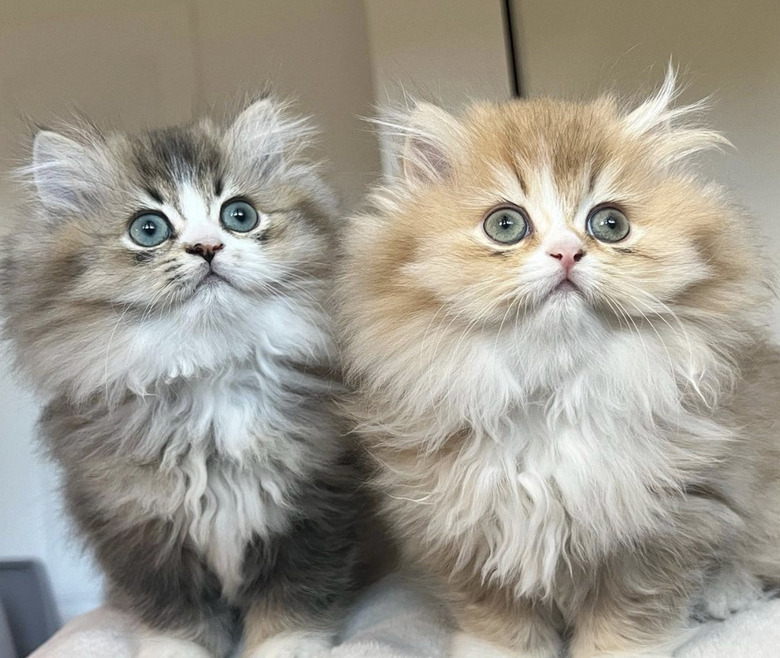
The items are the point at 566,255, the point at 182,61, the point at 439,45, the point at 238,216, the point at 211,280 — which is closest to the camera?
the point at 566,255

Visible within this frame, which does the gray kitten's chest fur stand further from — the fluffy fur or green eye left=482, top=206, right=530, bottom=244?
green eye left=482, top=206, right=530, bottom=244

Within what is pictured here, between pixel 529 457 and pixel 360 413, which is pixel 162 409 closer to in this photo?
pixel 360 413

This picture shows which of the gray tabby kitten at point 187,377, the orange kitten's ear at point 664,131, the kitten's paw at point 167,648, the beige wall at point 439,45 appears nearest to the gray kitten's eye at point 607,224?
the orange kitten's ear at point 664,131

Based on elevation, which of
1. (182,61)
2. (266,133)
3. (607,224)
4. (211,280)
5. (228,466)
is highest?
(182,61)

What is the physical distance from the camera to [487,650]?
101 centimetres

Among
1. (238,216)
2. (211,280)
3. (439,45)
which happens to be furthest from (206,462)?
(439,45)

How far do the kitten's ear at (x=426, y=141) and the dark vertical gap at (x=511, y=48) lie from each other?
58 cm

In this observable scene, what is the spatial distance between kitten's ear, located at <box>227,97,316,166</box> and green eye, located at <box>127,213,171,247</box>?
7.3 inches

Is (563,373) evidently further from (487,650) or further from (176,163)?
(176,163)

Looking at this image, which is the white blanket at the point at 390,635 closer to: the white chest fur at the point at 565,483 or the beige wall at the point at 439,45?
the white chest fur at the point at 565,483

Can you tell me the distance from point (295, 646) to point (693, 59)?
4.33 feet

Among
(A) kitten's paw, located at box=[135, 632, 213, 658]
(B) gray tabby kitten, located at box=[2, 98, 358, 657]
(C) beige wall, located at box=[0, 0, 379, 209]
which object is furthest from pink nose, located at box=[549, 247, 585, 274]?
(C) beige wall, located at box=[0, 0, 379, 209]

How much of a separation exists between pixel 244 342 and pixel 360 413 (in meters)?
0.19

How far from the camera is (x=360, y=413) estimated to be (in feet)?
3.34
